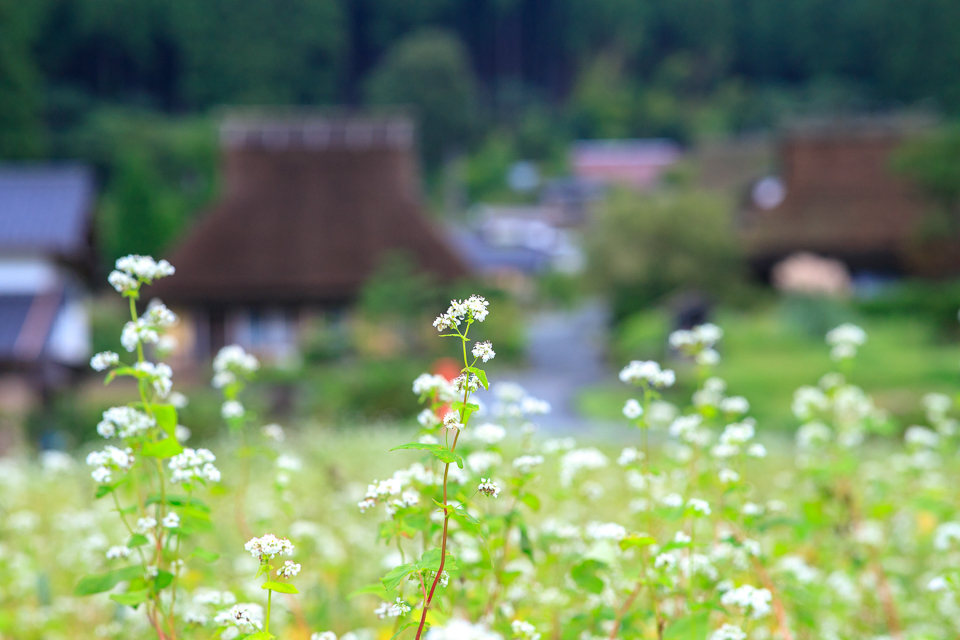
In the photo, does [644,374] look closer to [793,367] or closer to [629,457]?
[629,457]

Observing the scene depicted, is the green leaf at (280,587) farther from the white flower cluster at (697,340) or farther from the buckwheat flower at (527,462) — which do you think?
the white flower cluster at (697,340)

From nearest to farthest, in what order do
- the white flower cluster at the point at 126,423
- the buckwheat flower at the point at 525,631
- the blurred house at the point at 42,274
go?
the buckwheat flower at the point at 525,631 → the white flower cluster at the point at 126,423 → the blurred house at the point at 42,274

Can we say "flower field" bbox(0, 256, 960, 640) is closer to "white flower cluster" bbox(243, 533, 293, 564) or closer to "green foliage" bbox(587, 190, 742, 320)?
"white flower cluster" bbox(243, 533, 293, 564)

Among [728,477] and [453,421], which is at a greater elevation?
[453,421]

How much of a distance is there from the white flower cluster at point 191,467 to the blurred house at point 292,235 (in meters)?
18.0

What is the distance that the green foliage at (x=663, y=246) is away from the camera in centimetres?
2016

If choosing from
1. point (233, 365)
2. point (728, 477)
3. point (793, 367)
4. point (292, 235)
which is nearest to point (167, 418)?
point (233, 365)

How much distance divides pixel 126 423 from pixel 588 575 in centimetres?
104

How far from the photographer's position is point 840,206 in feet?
80.4

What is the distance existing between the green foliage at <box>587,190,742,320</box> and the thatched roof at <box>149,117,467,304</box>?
3.66 m

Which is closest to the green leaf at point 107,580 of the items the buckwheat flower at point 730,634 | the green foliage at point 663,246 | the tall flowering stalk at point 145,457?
the tall flowering stalk at point 145,457

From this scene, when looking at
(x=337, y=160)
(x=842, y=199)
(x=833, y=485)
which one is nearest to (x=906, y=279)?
(x=842, y=199)

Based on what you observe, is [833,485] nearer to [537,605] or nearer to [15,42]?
[537,605]

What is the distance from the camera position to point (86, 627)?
3.20 meters
